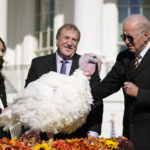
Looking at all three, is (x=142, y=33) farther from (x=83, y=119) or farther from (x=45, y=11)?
(x=45, y=11)

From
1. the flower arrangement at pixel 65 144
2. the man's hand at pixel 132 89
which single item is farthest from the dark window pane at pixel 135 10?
the flower arrangement at pixel 65 144

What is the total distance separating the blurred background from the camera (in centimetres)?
1118

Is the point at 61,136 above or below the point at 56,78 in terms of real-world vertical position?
below

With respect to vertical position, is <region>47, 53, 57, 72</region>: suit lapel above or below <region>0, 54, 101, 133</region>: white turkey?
Result: above

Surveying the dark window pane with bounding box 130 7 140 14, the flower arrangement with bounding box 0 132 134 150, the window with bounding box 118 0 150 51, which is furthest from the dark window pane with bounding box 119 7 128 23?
the flower arrangement with bounding box 0 132 134 150

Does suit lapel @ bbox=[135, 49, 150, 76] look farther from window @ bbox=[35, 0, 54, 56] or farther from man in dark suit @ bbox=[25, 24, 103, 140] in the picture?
window @ bbox=[35, 0, 54, 56]

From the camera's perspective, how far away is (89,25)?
443 inches

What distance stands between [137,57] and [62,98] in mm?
1079

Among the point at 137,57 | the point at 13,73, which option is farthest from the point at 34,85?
the point at 13,73

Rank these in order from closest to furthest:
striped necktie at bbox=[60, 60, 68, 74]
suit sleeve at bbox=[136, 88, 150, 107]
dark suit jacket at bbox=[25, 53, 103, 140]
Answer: suit sleeve at bbox=[136, 88, 150, 107], dark suit jacket at bbox=[25, 53, 103, 140], striped necktie at bbox=[60, 60, 68, 74]

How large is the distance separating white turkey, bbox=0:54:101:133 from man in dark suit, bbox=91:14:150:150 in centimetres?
54

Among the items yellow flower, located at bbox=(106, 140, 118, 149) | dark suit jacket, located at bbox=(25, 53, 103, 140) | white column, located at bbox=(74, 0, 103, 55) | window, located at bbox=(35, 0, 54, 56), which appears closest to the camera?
yellow flower, located at bbox=(106, 140, 118, 149)

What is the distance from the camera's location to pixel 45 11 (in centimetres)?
1573

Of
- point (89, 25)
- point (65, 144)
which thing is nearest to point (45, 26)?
point (89, 25)
